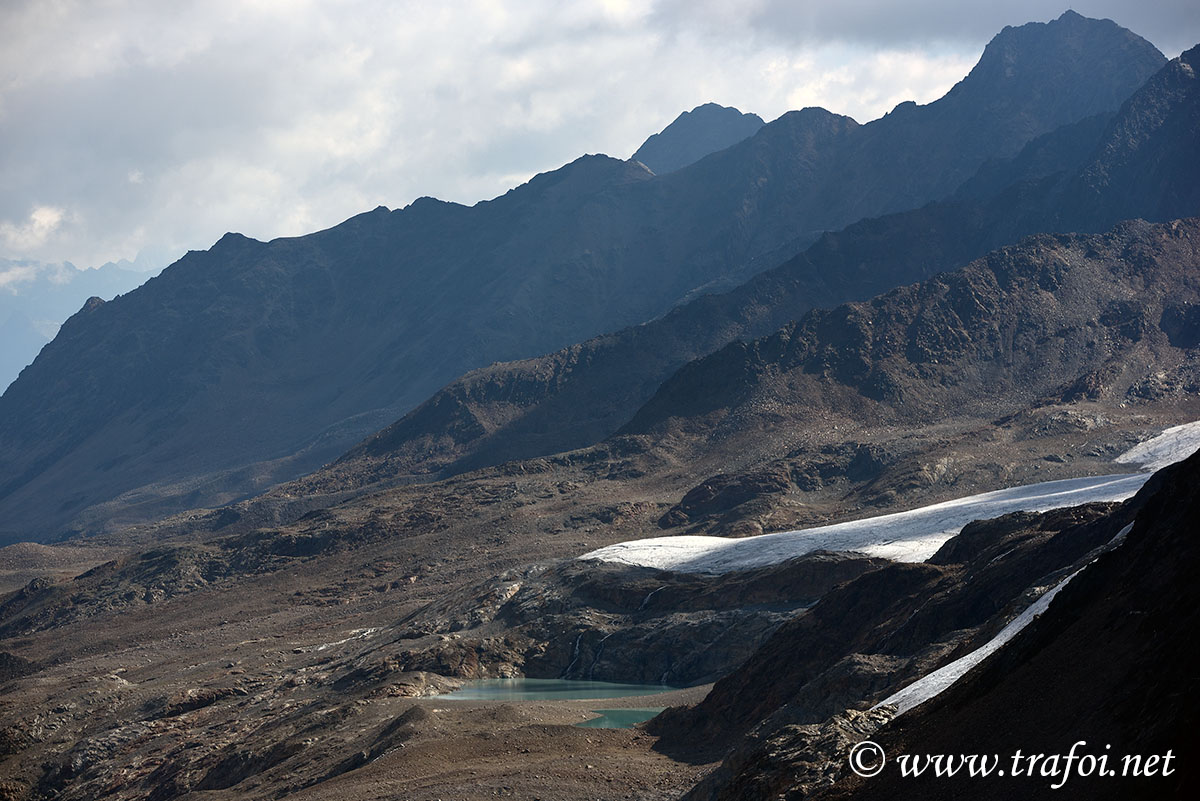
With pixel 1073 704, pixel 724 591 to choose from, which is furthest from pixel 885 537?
pixel 1073 704

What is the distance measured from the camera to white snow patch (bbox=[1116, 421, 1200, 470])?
361 feet

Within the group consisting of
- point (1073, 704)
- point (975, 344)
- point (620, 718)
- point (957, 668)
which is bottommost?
point (620, 718)

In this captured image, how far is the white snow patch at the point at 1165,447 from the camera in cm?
11012

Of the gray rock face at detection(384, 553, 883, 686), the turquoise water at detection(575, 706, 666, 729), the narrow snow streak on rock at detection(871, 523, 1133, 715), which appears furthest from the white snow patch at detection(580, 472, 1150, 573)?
the narrow snow streak on rock at detection(871, 523, 1133, 715)

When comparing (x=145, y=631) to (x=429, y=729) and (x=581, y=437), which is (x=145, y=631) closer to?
(x=429, y=729)

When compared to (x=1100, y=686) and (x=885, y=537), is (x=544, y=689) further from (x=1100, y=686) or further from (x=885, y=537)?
(x=1100, y=686)

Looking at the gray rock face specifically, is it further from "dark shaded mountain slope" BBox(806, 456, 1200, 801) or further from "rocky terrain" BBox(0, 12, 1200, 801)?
"dark shaded mountain slope" BBox(806, 456, 1200, 801)

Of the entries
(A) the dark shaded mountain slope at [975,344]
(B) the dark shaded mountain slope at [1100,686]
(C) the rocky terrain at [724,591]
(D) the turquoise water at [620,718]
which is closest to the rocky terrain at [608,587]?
(C) the rocky terrain at [724,591]

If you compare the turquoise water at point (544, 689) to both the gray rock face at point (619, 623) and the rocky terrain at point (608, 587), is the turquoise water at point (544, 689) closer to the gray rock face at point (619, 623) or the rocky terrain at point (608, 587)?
the gray rock face at point (619, 623)

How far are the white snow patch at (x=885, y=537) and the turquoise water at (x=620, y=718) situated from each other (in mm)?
21965

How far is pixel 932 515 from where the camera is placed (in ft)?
259

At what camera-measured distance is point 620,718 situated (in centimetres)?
5353

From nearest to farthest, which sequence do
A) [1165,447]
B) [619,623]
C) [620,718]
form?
[620,718]
[619,623]
[1165,447]

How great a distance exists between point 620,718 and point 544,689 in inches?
623
